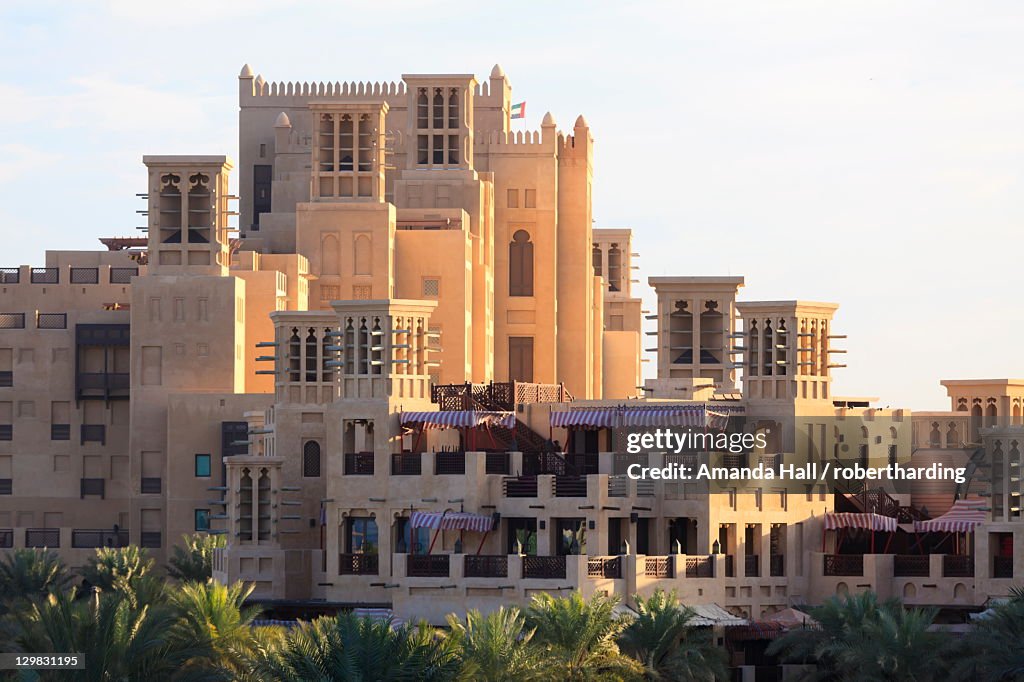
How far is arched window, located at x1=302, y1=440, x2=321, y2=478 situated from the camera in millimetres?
79250

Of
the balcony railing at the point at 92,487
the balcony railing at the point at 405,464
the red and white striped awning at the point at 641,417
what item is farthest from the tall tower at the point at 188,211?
the balcony railing at the point at 405,464

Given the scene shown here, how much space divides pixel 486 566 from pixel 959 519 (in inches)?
534

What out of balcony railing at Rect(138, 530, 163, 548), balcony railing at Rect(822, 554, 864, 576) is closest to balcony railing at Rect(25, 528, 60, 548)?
balcony railing at Rect(138, 530, 163, 548)

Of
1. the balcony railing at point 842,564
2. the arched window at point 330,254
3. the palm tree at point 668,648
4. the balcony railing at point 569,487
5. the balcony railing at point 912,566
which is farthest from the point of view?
the arched window at point 330,254

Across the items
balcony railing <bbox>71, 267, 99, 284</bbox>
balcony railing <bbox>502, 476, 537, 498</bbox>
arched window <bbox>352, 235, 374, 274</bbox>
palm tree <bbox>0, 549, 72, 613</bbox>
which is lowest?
palm tree <bbox>0, 549, 72, 613</bbox>

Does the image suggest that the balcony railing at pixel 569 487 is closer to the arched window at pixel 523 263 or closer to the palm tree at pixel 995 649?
the palm tree at pixel 995 649

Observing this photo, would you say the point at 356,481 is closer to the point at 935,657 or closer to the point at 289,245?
the point at 935,657

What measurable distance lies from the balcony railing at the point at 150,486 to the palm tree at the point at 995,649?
133 ft

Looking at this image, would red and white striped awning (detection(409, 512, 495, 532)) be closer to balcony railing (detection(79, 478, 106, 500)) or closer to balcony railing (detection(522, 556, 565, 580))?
balcony railing (detection(522, 556, 565, 580))

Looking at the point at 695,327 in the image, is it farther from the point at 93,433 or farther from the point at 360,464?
the point at 93,433

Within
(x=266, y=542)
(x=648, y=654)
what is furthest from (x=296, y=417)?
(x=648, y=654)

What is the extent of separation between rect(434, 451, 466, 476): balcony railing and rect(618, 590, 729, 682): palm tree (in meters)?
10.5

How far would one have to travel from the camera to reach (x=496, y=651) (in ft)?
188

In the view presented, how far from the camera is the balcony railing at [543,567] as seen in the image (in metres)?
69.4
